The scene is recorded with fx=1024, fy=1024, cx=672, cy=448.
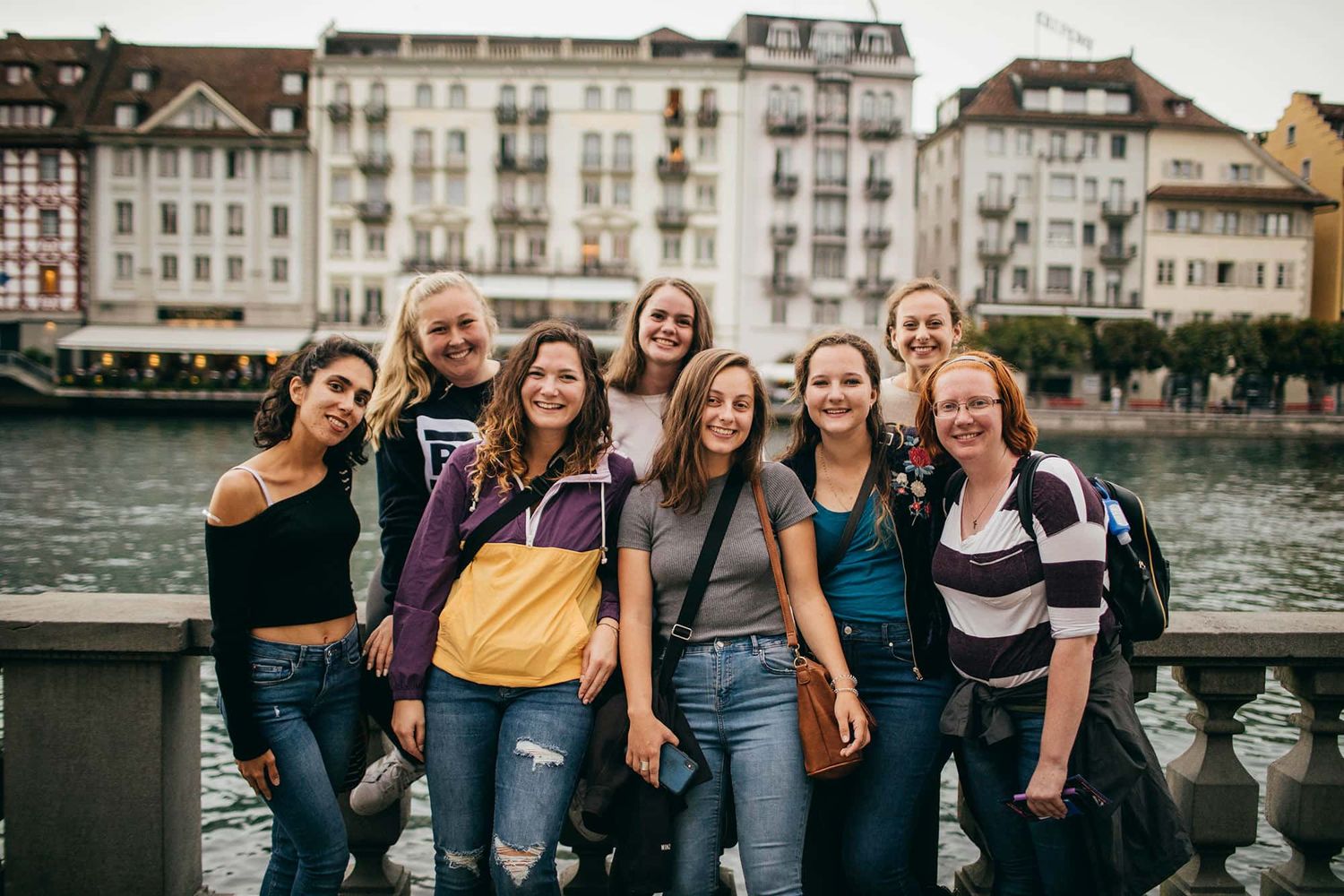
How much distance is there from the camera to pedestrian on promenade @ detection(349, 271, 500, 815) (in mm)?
3170

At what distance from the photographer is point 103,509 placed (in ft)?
63.2

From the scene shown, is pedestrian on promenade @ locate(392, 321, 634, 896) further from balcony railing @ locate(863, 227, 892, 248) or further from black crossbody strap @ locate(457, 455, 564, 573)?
balcony railing @ locate(863, 227, 892, 248)

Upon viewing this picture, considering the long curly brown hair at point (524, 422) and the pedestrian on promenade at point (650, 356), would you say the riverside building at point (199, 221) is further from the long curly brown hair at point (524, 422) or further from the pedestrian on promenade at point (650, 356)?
the long curly brown hair at point (524, 422)

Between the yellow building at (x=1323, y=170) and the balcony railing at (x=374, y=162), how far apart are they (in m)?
47.0

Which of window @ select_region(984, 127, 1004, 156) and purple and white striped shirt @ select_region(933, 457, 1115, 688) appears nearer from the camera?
purple and white striped shirt @ select_region(933, 457, 1115, 688)

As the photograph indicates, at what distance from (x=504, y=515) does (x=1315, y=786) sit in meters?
2.32

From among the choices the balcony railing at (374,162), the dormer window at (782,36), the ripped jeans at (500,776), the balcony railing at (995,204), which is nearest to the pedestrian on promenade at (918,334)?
the ripped jeans at (500,776)

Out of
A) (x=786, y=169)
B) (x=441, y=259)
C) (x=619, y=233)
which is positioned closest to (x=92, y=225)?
(x=441, y=259)

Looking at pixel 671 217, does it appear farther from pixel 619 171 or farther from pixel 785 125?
pixel 785 125

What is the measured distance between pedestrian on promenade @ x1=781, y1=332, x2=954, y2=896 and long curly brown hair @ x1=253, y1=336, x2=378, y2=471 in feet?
4.14

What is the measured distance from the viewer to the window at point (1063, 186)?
50969 mm

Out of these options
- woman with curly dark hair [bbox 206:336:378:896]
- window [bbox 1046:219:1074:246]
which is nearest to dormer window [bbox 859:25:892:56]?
window [bbox 1046:219:1074:246]

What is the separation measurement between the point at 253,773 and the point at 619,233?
4721 cm

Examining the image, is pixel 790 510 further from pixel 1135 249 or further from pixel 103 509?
pixel 1135 249
